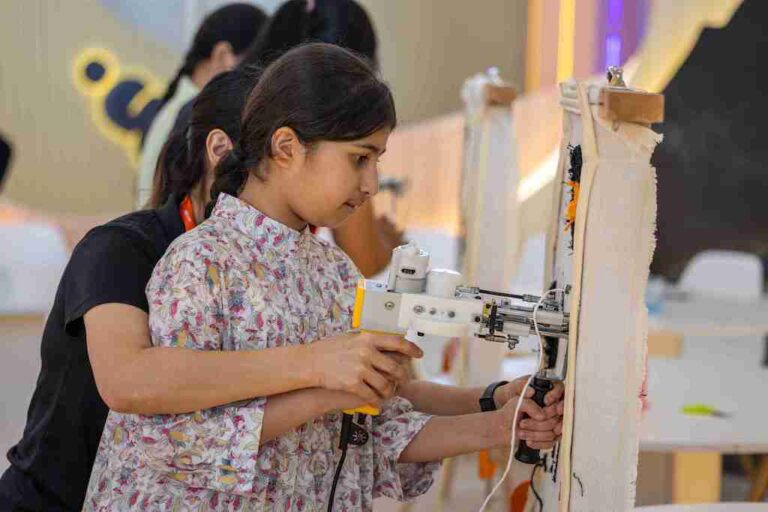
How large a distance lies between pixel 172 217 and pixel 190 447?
1.39 feet

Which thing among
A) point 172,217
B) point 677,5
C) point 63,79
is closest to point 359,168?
point 172,217

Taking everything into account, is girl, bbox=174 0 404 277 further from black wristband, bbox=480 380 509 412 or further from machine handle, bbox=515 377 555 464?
machine handle, bbox=515 377 555 464

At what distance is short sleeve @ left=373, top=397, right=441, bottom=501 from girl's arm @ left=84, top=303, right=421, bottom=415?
0.25m

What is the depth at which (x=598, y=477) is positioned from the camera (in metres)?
1.23

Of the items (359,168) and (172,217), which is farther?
(172,217)

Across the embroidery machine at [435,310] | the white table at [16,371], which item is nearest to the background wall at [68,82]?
the white table at [16,371]

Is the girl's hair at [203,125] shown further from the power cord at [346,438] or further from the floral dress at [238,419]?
the power cord at [346,438]

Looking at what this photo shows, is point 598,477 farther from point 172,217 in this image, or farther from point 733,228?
point 733,228

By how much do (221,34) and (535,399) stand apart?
188 centimetres

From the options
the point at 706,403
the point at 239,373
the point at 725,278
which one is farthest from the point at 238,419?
the point at 725,278

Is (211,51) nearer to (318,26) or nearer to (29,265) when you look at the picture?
(318,26)

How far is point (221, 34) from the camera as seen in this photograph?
295 centimetres

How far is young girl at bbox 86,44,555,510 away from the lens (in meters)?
1.28

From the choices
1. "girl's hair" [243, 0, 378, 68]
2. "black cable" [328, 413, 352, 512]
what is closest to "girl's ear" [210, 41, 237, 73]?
"girl's hair" [243, 0, 378, 68]
